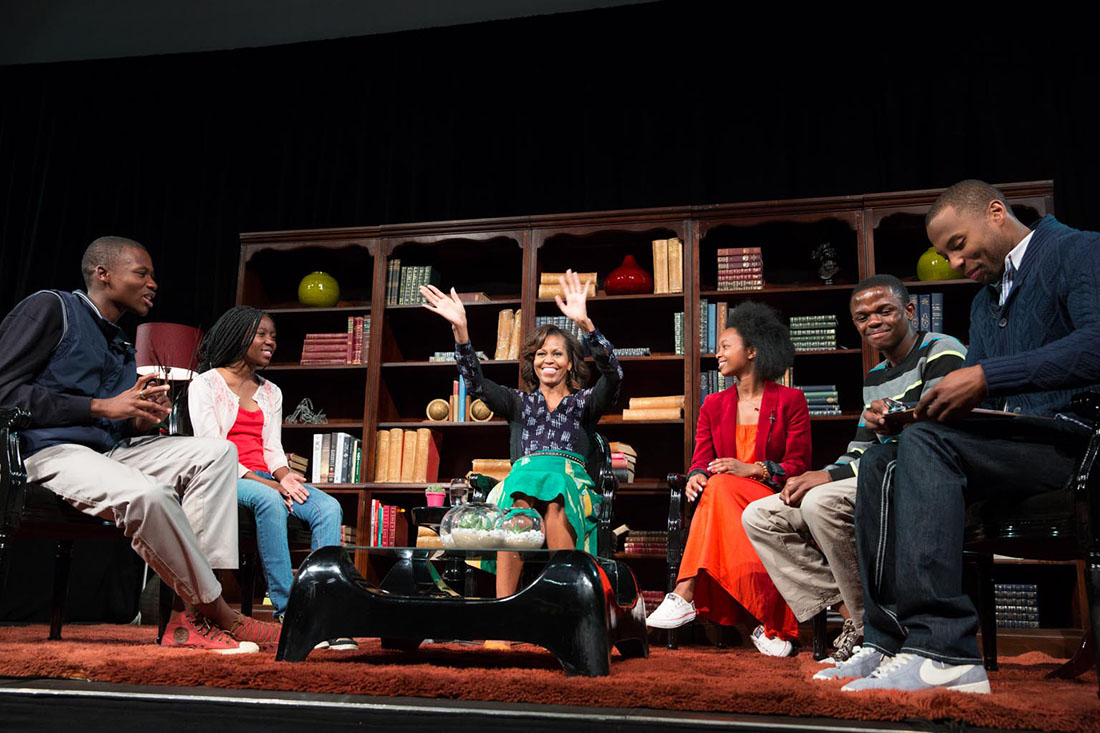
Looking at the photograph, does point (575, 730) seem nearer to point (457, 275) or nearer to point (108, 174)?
point (457, 275)

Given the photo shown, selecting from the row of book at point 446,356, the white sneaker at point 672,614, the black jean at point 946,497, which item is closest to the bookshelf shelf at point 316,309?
the row of book at point 446,356

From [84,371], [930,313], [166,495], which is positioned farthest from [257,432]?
[930,313]

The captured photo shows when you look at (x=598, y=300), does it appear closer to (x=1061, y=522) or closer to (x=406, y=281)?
(x=406, y=281)

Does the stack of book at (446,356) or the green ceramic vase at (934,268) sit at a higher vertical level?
the green ceramic vase at (934,268)

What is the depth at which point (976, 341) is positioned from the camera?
235 cm

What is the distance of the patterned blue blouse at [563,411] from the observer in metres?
3.74

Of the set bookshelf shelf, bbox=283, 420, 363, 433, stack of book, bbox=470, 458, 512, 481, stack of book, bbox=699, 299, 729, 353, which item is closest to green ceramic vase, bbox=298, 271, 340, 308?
bookshelf shelf, bbox=283, 420, 363, 433

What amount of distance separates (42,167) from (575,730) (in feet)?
18.7

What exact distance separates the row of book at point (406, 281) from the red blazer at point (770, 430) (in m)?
1.97

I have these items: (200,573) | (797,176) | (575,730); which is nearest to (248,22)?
(797,176)

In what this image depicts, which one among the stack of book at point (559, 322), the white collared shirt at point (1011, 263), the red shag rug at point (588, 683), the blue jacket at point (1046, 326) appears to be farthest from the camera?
the stack of book at point (559, 322)

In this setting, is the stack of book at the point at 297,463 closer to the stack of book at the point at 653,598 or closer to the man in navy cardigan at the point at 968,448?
the stack of book at the point at 653,598

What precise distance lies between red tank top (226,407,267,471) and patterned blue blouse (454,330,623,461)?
0.87 m

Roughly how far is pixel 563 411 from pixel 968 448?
6.78ft
